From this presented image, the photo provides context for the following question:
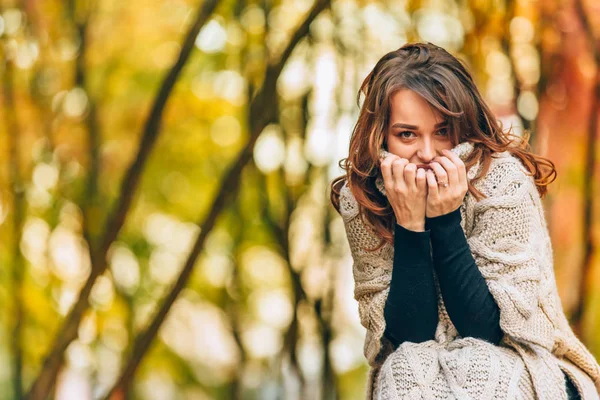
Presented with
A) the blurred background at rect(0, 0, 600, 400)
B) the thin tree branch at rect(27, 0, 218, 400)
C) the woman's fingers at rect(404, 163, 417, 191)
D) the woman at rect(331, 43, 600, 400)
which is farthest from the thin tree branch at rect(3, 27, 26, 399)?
the woman's fingers at rect(404, 163, 417, 191)

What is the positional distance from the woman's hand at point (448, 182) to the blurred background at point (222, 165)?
2010 millimetres

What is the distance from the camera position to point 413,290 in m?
2.08

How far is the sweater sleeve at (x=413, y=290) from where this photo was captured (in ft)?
6.82

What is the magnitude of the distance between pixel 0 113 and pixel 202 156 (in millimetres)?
2228

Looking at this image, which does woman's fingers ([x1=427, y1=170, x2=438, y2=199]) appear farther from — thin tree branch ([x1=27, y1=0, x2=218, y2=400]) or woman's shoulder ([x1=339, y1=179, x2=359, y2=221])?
thin tree branch ([x1=27, y1=0, x2=218, y2=400])

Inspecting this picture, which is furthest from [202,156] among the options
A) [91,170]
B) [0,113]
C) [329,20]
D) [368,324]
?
[368,324]

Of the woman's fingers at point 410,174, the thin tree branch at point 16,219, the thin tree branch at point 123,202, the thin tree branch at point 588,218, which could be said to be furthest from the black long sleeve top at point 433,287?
the thin tree branch at point 16,219

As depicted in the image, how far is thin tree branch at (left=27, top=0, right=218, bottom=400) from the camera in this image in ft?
13.5

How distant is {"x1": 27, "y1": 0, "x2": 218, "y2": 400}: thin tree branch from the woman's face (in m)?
2.10

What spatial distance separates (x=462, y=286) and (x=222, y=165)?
714 centimetres

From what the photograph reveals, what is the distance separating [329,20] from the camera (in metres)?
6.73

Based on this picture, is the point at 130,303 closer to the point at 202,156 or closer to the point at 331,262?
the point at 202,156

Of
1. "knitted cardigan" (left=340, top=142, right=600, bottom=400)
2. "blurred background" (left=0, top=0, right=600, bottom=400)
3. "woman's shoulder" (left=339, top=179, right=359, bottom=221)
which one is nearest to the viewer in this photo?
"knitted cardigan" (left=340, top=142, right=600, bottom=400)

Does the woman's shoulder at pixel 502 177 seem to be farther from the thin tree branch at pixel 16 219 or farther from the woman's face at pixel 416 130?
the thin tree branch at pixel 16 219
